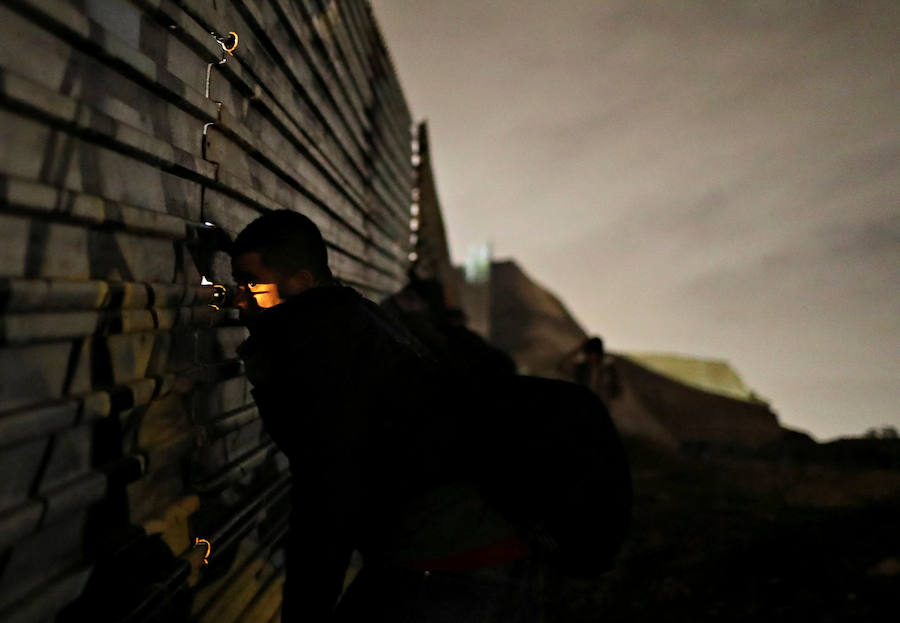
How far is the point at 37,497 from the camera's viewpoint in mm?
1228

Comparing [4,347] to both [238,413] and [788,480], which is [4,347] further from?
[788,480]

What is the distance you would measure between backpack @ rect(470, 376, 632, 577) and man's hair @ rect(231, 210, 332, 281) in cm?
89

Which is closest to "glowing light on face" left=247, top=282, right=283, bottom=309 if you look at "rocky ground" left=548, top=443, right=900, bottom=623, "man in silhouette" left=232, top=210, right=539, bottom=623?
"man in silhouette" left=232, top=210, right=539, bottom=623

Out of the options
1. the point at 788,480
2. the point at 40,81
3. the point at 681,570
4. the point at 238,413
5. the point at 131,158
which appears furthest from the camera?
the point at 788,480

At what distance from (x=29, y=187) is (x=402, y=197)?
6296 millimetres

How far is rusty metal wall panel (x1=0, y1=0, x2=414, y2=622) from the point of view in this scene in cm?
120

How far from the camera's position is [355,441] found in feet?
4.50

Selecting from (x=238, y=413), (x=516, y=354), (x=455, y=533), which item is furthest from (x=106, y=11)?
(x=516, y=354)

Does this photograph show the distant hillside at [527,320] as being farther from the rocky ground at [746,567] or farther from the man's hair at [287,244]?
the man's hair at [287,244]

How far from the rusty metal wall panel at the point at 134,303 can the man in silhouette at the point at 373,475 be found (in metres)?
0.46

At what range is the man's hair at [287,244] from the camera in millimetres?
1763

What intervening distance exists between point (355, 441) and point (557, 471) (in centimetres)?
67

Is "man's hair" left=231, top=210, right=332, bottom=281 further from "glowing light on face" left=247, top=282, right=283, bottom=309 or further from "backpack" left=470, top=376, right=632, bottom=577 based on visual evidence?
"backpack" left=470, top=376, right=632, bottom=577

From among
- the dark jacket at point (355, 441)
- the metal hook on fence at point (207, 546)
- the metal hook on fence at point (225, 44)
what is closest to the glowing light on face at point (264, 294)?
the dark jacket at point (355, 441)
